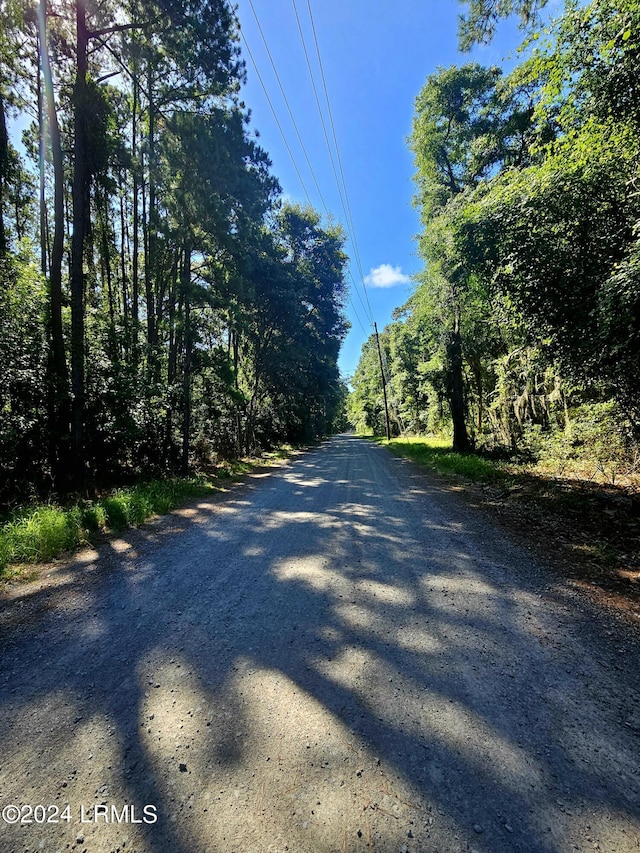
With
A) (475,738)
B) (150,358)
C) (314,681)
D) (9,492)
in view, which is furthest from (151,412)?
(475,738)

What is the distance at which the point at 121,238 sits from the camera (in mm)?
12609

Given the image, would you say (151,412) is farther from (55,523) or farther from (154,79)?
(154,79)

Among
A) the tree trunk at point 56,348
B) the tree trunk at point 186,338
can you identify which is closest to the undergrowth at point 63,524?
the tree trunk at point 56,348

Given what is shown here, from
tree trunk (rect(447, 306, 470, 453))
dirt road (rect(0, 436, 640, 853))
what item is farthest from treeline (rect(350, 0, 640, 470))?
tree trunk (rect(447, 306, 470, 453))

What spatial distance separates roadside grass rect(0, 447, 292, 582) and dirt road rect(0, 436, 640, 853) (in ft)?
3.56

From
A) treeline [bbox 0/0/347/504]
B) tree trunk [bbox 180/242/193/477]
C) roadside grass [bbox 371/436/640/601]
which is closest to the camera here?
roadside grass [bbox 371/436/640/601]

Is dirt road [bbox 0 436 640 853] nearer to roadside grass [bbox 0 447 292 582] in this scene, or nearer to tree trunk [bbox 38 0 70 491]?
roadside grass [bbox 0 447 292 582]

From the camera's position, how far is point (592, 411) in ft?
19.4

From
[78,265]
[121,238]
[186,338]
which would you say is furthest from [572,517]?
[121,238]

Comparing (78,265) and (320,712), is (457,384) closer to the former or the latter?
(78,265)

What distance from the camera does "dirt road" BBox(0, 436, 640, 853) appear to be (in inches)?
52.4

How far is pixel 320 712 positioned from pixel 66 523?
15.6 feet

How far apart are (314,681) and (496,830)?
105 centimetres

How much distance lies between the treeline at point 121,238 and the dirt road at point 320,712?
5721 mm
